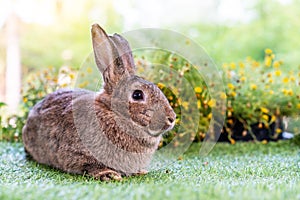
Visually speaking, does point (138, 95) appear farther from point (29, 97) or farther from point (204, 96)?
point (29, 97)

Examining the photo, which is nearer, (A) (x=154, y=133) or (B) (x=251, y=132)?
(A) (x=154, y=133)

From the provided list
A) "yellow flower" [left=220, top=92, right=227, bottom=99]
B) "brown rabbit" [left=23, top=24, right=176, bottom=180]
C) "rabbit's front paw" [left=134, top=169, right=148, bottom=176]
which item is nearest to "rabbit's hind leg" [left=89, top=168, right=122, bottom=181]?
"brown rabbit" [left=23, top=24, right=176, bottom=180]

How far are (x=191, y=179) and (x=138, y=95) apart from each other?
0.44m

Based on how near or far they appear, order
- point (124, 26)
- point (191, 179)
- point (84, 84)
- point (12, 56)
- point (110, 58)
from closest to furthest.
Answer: point (191, 179), point (110, 58), point (84, 84), point (12, 56), point (124, 26)

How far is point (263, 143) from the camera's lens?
3.28 meters

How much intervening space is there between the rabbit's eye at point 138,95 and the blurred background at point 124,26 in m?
4.56

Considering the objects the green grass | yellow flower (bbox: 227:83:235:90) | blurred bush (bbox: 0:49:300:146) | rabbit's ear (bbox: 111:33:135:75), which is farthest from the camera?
yellow flower (bbox: 227:83:235:90)

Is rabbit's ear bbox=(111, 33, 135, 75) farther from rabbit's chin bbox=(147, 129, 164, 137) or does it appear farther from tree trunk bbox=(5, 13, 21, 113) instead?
tree trunk bbox=(5, 13, 21, 113)

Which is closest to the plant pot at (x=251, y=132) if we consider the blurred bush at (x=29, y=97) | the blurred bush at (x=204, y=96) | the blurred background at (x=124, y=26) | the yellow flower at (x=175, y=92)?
the blurred bush at (x=204, y=96)

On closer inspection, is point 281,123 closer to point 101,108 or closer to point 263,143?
point 263,143

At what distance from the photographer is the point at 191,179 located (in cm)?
183

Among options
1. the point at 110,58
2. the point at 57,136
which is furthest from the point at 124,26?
the point at 110,58

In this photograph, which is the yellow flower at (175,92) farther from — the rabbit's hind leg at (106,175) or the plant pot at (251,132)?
the rabbit's hind leg at (106,175)

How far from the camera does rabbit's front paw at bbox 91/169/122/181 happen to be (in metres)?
1.86
